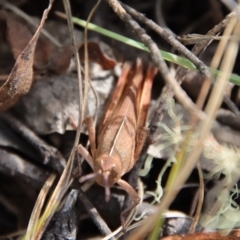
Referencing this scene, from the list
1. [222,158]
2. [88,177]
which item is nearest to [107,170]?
[88,177]

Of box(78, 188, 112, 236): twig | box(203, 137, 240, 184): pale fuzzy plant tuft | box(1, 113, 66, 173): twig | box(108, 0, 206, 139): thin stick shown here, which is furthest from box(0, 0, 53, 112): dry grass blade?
box(203, 137, 240, 184): pale fuzzy plant tuft

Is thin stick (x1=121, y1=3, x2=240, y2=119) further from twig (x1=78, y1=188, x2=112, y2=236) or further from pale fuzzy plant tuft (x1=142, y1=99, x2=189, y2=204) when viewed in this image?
twig (x1=78, y1=188, x2=112, y2=236)

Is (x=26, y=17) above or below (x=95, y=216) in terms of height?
above

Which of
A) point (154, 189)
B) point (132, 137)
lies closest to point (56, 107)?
point (132, 137)

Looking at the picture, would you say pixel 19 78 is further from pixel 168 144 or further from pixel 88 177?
pixel 168 144

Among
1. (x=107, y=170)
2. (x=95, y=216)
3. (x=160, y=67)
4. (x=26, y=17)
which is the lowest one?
(x=95, y=216)

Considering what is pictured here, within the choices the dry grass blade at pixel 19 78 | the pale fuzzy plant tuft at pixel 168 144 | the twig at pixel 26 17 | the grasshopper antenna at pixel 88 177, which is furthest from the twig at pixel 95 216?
the twig at pixel 26 17
